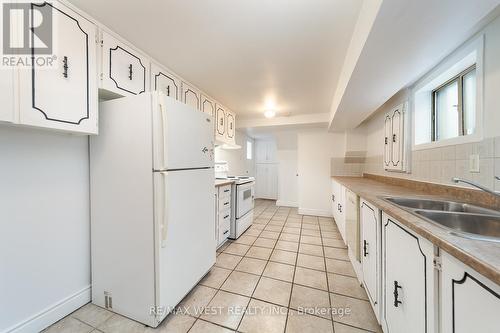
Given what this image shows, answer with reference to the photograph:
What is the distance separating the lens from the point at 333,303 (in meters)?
1.58

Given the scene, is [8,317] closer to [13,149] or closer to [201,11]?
[13,149]

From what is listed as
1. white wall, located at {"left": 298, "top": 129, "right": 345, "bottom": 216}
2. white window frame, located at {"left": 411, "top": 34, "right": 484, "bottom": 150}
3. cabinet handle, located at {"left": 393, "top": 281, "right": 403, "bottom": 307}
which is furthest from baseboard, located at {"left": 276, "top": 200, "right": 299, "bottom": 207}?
cabinet handle, located at {"left": 393, "top": 281, "right": 403, "bottom": 307}

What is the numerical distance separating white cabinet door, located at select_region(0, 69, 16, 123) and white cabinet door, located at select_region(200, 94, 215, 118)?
188 cm

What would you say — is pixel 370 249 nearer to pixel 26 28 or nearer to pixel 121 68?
pixel 121 68

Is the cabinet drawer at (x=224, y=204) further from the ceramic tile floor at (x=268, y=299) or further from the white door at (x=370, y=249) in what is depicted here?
the white door at (x=370, y=249)

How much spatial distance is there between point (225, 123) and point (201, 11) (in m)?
2.17

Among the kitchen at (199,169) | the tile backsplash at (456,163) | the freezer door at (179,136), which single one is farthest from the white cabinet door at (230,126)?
the tile backsplash at (456,163)

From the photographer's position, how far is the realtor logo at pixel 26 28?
1.05 meters

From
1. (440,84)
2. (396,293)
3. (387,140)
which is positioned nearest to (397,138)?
(387,140)

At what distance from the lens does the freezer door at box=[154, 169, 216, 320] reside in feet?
4.39

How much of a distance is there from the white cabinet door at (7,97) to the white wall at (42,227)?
32 centimetres

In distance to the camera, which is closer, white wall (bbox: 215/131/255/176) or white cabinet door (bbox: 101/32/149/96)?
white cabinet door (bbox: 101/32/149/96)

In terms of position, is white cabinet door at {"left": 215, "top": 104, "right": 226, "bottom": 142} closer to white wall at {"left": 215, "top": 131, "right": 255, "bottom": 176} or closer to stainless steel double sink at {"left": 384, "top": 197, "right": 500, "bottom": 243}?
Result: white wall at {"left": 215, "top": 131, "right": 255, "bottom": 176}

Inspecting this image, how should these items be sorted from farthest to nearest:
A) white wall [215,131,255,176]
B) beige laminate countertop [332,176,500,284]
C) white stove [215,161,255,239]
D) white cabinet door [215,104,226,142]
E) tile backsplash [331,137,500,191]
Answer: white wall [215,131,255,176], white cabinet door [215,104,226,142], white stove [215,161,255,239], tile backsplash [331,137,500,191], beige laminate countertop [332,176,500,284]
